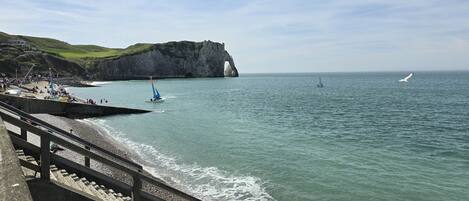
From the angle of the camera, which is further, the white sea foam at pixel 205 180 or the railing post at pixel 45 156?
the white sea foam at pixel 205 180

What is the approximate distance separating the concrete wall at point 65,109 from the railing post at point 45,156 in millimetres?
39611

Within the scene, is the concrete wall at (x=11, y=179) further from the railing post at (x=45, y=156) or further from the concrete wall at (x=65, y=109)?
the concrete wall at (x=65, y=109)

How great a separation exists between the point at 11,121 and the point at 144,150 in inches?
1039

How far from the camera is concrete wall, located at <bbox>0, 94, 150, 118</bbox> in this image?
47.9 metres

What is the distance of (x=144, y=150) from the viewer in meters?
34.2

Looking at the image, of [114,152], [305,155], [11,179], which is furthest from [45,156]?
[305,155]

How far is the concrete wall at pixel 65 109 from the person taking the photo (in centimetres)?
4785

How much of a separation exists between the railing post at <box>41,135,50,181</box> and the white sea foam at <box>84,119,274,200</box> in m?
13.3

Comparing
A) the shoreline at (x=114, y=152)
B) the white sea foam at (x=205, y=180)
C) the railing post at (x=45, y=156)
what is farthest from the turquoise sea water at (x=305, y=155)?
the railing post at (x=45, y=156)

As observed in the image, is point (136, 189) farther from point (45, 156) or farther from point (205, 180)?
point (205, 180)

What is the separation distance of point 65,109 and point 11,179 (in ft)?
179

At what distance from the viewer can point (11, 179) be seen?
477 cm

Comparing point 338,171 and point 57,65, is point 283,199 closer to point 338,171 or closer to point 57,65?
point 338,171

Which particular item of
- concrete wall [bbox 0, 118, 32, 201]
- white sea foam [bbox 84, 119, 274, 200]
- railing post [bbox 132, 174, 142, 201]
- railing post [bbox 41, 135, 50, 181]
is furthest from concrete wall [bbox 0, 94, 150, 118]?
A: concrete wall [bbox 0, 118, 32, 201]
